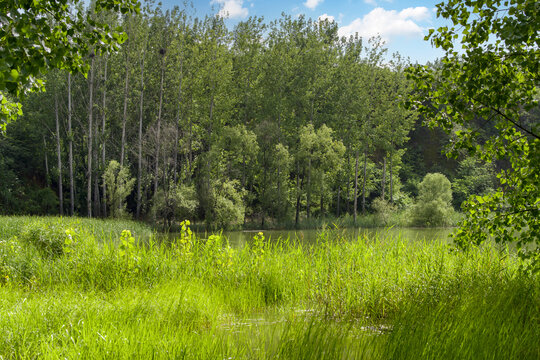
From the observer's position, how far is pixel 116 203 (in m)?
30.2

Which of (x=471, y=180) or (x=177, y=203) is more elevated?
(x=471, y=180)

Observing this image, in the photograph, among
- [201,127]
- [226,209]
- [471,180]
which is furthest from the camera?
[471,180]

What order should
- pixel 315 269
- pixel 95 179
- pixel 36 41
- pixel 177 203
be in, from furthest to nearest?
1. pixel 95 179
2. pixel 177 203
3. pixel 315 269
4. pixel 36 41

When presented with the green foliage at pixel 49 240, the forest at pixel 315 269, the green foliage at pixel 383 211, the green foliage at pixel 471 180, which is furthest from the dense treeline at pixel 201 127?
the green foliage at pixel 49 240

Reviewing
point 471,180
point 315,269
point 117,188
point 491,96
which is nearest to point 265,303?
point 315,269

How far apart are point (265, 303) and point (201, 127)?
2991cm

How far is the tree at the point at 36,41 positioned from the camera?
9.54 feet

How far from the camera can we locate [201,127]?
3488 centimetres

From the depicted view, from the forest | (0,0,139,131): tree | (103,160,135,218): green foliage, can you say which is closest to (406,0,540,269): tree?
the forest

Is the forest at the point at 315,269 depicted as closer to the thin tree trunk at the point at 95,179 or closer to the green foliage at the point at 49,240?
the green foliage at the point at 49,240

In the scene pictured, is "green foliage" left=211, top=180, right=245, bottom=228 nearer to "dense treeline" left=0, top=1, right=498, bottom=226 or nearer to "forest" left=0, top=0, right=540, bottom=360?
"dense treeline" left=0, top=1, right=498, bottom=226

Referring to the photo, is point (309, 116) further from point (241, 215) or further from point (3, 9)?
point (3, 9)

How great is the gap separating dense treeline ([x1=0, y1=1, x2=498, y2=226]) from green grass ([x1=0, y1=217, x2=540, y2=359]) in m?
21.5

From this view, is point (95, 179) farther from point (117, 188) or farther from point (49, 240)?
point (49, 240)
